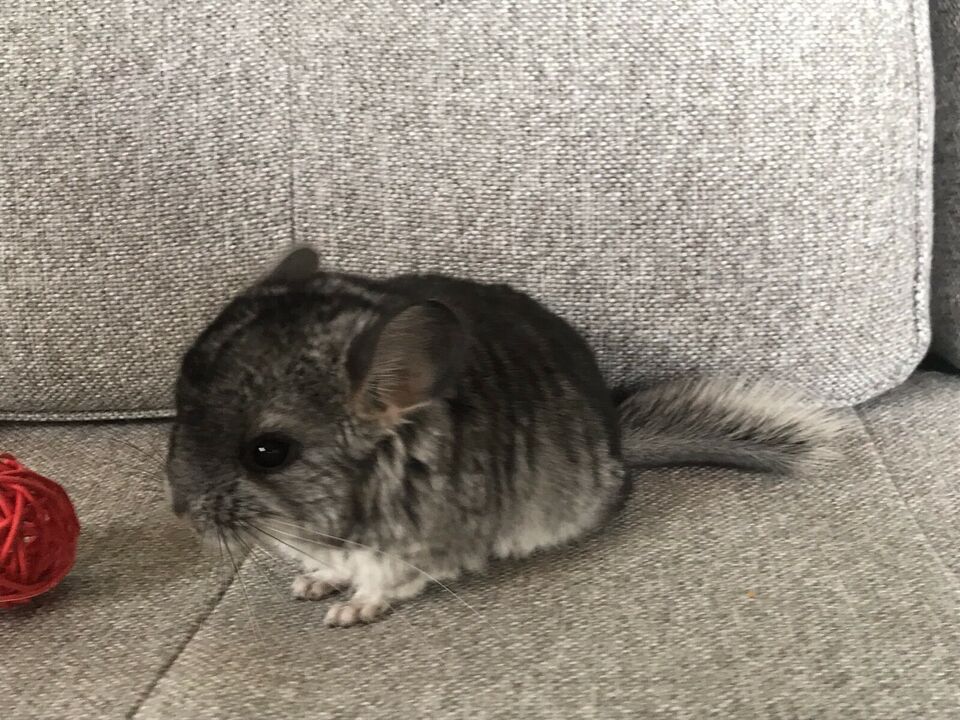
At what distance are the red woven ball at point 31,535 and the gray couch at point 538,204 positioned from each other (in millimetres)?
79

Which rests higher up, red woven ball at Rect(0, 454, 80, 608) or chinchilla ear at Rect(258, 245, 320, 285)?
chinchilla ear at Rect(258, 245, 320, 285)

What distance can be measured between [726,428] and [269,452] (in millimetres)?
636

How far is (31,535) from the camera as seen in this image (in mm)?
980

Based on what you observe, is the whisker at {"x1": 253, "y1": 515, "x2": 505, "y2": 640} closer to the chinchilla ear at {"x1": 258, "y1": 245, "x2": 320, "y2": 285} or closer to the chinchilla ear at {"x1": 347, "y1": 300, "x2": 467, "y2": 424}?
the chinchilla ear at {"x1": 347, "y1": 300, "x2": 467, "y2": 424}

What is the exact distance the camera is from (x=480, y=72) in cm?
125

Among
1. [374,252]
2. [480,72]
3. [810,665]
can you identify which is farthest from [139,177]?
[810,665]

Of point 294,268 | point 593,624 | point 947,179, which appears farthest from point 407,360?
point 947,179

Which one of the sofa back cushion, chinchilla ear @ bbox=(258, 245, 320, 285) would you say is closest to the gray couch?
the sofa back cushion

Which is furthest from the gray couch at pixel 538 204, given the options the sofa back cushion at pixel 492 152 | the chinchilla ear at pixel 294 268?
the chinchilla ear at pixel 294 268

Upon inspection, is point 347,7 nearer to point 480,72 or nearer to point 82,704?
point 480,72

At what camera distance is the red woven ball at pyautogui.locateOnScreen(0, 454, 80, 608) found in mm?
961

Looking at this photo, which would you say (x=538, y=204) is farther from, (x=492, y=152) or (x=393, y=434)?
(x=393, y=434)

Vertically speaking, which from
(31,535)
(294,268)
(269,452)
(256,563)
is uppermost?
(294,268)

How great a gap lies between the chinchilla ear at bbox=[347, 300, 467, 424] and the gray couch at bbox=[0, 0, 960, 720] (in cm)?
26
